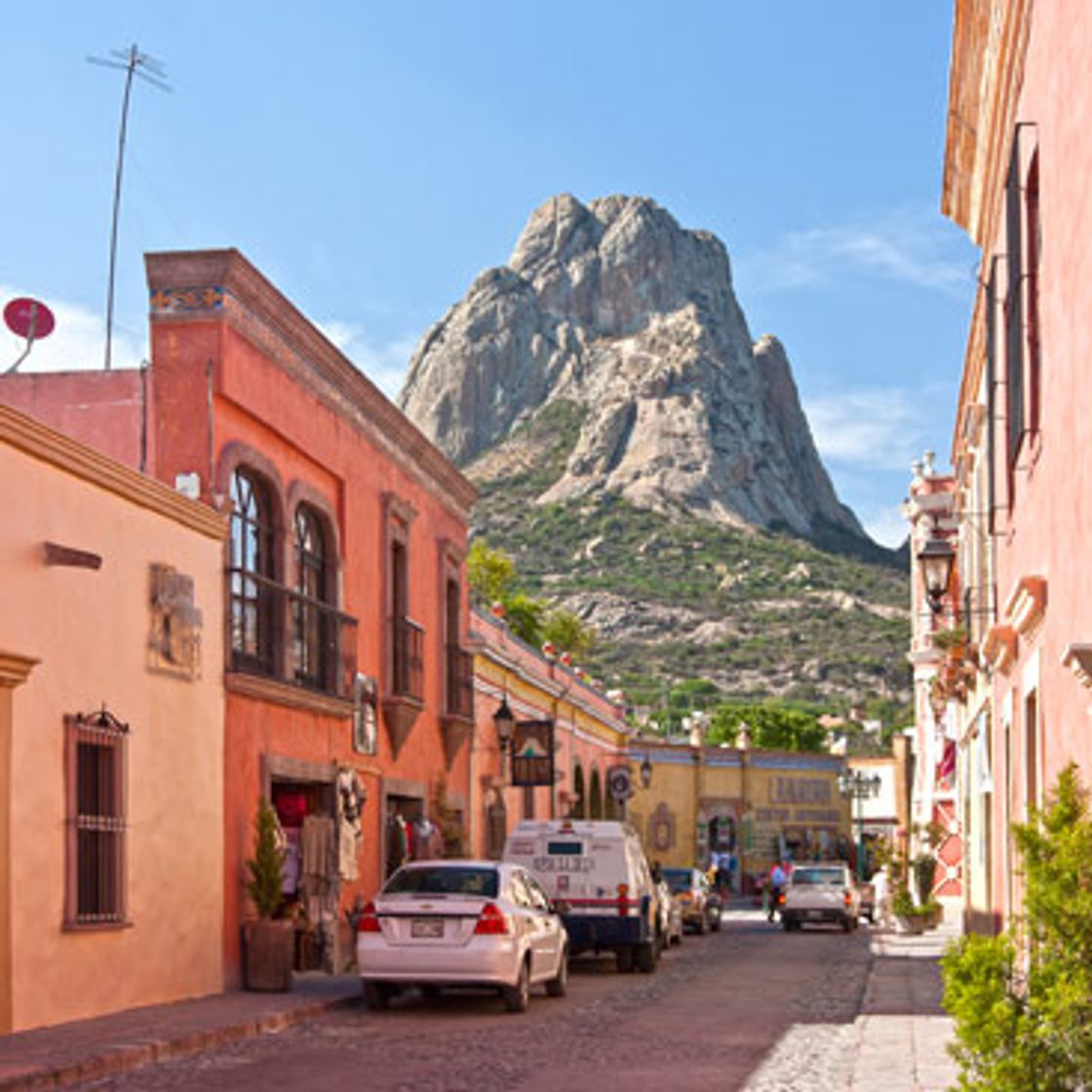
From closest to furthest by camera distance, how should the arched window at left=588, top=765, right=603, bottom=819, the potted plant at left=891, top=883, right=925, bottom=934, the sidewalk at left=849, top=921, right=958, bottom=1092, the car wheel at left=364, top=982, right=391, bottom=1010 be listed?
the sidewalk at left=849, top=921, right=958, bottom=1092
the car wheel at left=364, top=982, right=391, bottom=1010
the potted plant at left=891, top=883, right=925, bottom=934
the arched window at left=588, top=765, right=603, bottom=819

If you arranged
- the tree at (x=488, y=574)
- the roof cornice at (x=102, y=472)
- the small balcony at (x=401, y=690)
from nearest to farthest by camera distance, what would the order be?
the roof cornice at (x=102, y=472), the small balcony at (x=401, y=690), the tree at (x=488, y=574)

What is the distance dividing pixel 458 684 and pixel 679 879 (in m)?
9.84

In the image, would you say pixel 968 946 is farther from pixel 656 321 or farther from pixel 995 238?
pixel 656 321

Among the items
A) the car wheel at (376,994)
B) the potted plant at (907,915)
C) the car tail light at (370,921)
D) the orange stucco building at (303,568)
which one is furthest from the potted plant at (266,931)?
the potted plant at (907,915)

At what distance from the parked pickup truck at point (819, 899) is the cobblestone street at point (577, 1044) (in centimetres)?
1673

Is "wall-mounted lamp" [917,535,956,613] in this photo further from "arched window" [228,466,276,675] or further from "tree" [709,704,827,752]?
"tree" [709,704,827,752]

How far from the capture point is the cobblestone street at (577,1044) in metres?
12.7

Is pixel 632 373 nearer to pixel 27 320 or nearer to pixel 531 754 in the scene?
pixel 531 754

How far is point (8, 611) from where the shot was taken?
47.9 feet

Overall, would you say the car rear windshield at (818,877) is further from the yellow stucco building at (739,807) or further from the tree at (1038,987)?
the tree at (1038,987)

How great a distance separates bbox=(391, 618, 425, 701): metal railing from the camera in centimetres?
2678

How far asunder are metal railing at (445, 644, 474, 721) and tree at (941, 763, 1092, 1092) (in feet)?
74.0

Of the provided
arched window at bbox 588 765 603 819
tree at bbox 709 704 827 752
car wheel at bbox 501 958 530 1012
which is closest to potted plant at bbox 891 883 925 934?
arched window at bbox 588 765 603 819

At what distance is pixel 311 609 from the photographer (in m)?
23.1
